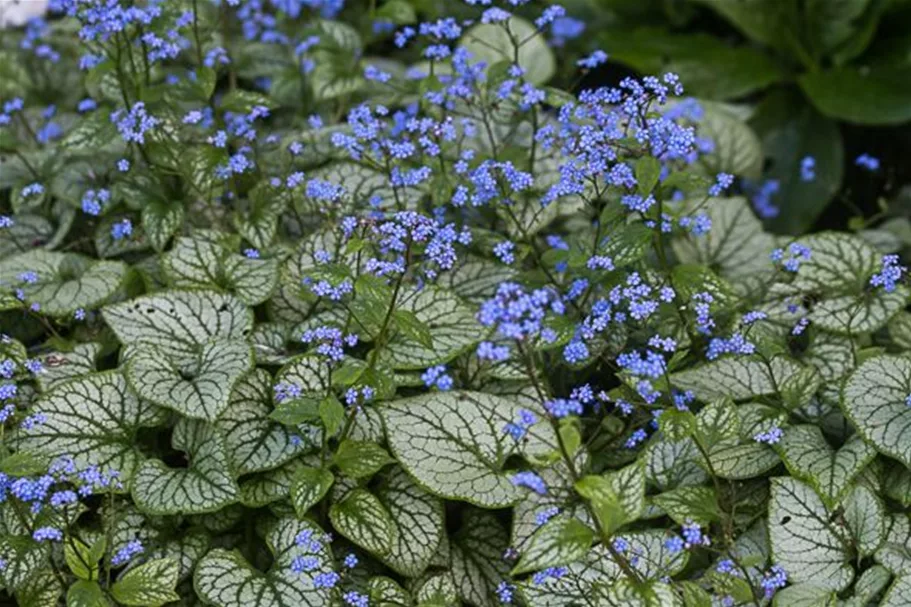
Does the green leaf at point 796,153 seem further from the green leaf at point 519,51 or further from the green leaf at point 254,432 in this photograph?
the green leaf at point 254,432

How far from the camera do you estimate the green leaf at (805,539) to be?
3.11 metres

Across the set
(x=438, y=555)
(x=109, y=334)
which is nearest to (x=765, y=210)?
(x=438, y=555)

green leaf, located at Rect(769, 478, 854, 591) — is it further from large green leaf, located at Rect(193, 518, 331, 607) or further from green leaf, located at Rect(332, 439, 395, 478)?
large green leaf, located at Rect(193, 518, 331, 607)

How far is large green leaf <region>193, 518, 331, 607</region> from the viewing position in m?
3.05

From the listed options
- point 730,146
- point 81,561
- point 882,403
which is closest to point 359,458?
point 81,561

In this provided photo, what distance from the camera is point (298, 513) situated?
3002 millimetres

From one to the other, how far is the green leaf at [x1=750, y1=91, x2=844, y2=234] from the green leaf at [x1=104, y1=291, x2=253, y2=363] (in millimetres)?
2665

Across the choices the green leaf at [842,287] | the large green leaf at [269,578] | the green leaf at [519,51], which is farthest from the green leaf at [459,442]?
the green leaf at [519,51]

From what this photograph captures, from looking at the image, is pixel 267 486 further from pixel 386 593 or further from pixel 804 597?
pixel 804 597

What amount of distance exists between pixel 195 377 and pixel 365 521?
0.60 metres

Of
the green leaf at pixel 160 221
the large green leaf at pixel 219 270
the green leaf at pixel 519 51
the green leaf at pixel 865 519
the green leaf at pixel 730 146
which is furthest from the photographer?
the green leaf at pixel 519 51

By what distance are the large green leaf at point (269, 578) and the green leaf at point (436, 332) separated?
530 mm

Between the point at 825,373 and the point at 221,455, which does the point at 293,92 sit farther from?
the point at 825,373

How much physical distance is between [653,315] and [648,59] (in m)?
2.36
